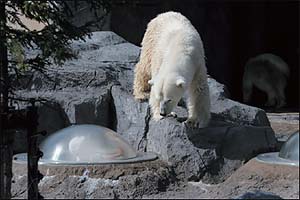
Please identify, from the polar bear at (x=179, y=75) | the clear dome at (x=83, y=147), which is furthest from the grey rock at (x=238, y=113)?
the clear dome at (x=83, y=147)

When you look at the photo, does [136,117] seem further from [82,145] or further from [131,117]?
[82,145]

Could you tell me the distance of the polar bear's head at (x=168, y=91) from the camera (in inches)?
260

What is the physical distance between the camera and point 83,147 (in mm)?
4957

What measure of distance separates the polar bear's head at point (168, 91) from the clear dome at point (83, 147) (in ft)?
3.08

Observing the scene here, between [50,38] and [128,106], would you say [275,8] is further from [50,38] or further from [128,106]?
[50,38]

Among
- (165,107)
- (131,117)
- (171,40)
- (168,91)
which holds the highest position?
(171,40)

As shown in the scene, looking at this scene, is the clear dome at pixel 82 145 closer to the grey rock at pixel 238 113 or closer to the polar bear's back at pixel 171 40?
the polar bear's back at pixel 171 40

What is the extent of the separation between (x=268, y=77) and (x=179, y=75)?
6068mm

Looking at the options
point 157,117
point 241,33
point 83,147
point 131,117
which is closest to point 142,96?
point 131,117

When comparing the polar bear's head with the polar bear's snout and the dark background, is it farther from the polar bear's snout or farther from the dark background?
the dark background

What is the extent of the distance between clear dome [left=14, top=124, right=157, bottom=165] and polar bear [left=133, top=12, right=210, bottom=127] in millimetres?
999

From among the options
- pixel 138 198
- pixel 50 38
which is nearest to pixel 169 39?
pixel 138 198

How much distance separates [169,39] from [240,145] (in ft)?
4.13

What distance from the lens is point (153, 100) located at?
6.81m
